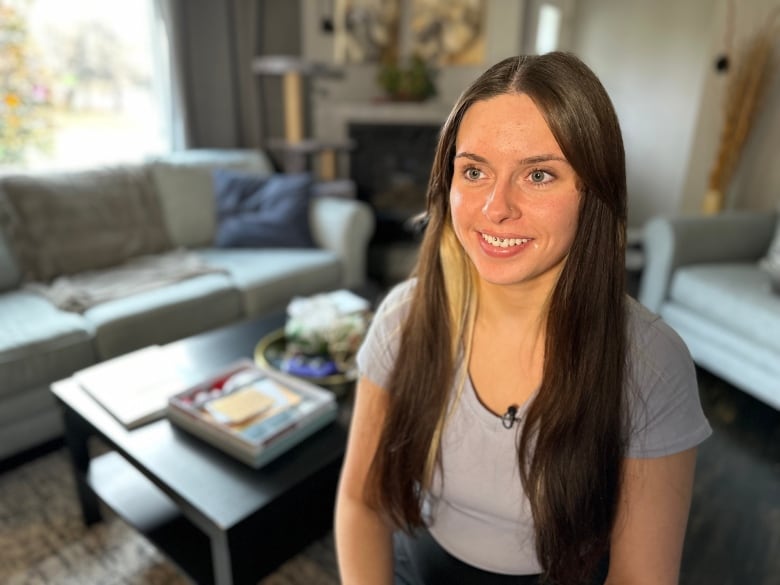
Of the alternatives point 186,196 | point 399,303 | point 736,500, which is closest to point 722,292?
point 736,500

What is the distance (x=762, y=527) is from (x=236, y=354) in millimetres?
1565

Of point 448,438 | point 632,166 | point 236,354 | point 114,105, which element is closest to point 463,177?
point 448,438

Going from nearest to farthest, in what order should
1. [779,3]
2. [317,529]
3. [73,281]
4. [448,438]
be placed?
[448,438], [317,529], [73,281], [779,3]

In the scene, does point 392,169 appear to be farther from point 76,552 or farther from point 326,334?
point 76,552

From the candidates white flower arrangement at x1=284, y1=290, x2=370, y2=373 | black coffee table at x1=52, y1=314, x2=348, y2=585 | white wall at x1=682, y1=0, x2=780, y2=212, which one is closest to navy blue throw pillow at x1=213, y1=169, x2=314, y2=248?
white flower arrangement at x1=284, y1=290, x2=370, y2=373

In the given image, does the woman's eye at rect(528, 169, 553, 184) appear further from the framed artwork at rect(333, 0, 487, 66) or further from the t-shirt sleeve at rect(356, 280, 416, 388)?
the framed artwork at rect(333, 0, 487, 66)

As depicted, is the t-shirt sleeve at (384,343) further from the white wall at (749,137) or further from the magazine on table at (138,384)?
the white wall at (749,137)

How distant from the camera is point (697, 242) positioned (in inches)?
95.8

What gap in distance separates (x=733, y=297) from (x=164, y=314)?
209cm

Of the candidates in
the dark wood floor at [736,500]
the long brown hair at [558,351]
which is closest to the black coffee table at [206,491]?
the long brown hair at [558,351]

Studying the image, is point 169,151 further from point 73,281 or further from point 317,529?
point 317,529

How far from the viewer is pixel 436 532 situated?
2.96 ft

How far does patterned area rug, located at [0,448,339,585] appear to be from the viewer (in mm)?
1368

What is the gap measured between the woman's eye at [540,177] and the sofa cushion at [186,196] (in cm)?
232
